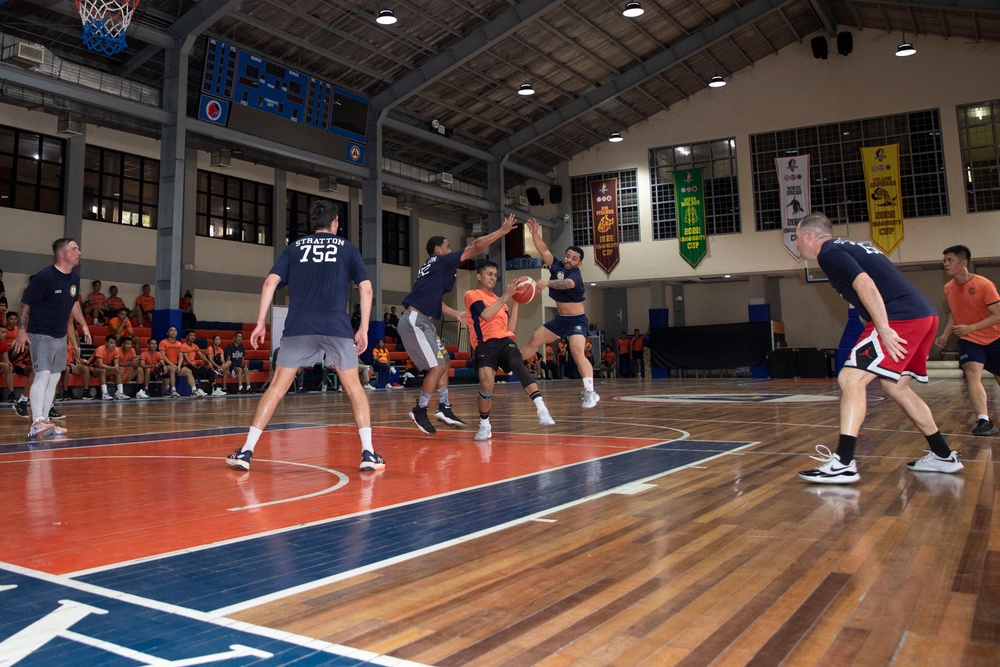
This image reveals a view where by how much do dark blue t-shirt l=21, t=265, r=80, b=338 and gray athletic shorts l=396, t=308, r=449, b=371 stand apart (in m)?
2.94

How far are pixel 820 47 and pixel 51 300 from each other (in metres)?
24.6

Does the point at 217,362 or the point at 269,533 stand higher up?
the point at 217,362

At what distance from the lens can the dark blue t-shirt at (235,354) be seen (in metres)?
16.7

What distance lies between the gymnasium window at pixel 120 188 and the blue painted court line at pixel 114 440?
1402 centimetres

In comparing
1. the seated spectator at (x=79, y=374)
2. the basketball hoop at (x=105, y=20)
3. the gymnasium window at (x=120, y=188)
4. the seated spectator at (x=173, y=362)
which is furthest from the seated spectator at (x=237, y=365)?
the basketball hoop at (x=105, y=20)

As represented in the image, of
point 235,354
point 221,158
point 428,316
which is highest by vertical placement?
point 221,158

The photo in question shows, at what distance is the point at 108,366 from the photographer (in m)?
14.0

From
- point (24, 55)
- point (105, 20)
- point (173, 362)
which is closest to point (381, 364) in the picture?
point (173, 362)

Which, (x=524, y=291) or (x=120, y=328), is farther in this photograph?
(x=120, y=328)

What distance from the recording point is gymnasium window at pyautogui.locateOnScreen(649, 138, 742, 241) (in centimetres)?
2566

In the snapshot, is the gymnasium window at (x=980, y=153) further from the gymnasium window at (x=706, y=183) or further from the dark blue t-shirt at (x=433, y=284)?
the dark blue t-shirt at (x=433, y=284)

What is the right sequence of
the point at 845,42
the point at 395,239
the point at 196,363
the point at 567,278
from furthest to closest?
the point at 395,239, the point at 845,42, the point at 196,363, the point at 567,278

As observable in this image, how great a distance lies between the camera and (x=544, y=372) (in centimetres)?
2627

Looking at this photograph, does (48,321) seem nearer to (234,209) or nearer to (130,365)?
(130,365)
